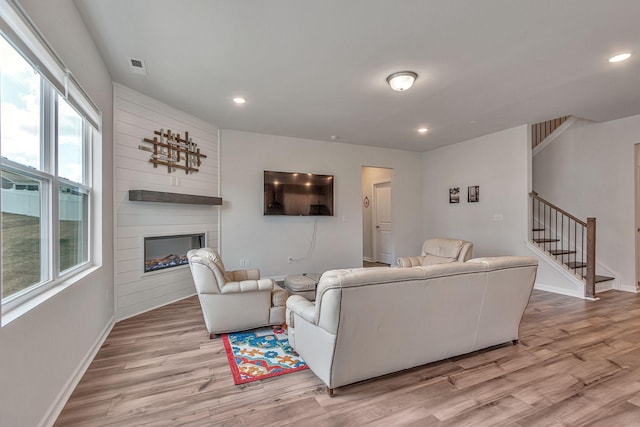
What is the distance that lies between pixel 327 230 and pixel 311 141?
1791 millimetres

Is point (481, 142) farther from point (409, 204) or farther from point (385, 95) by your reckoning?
point (385, 95)

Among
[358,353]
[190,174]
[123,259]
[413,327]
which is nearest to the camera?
[358,353]

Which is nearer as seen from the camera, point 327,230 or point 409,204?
point 327,230

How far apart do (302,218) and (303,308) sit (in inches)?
147

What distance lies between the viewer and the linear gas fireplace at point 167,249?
402 cm

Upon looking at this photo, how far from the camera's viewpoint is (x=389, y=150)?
6.79m

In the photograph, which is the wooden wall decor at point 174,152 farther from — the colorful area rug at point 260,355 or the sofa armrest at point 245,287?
the colorful area rug at point 260,355

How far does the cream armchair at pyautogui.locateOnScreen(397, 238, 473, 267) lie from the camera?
4270 mm

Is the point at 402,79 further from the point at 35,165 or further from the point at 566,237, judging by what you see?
the point at 566,237

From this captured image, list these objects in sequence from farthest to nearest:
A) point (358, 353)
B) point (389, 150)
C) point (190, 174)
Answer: point (389, 150), point (190, 174), point (358, 353)

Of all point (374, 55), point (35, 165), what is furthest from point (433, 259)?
point (35, 165)

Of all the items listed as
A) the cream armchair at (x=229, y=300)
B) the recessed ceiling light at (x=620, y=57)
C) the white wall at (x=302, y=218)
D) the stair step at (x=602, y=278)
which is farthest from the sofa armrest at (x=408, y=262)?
the recessed ceiling light at (x=620, y=57)

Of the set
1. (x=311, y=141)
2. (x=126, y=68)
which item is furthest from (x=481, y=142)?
(x=126, y=68)

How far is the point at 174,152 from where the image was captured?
169 inches
